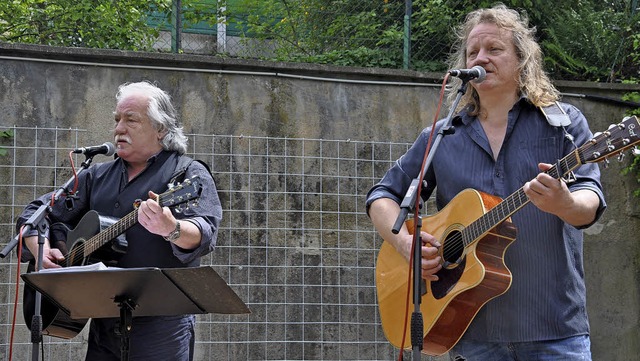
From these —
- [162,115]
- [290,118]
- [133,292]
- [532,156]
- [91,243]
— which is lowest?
[133,292]

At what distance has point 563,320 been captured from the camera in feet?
11.8

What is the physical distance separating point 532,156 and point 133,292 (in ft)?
5.62

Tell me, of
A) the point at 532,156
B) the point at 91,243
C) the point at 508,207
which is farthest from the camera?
the point at 91,243

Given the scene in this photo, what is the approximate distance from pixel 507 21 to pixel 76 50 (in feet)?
10.7

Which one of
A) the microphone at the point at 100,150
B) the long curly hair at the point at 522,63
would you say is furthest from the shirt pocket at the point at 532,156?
the microphone at the point at 100,150

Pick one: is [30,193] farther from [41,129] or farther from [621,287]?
[621,287]

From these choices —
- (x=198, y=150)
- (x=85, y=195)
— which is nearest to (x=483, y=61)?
(x=85, y=195)

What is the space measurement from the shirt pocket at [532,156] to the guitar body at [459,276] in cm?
15

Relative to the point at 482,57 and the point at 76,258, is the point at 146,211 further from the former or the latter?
the point at 482,57

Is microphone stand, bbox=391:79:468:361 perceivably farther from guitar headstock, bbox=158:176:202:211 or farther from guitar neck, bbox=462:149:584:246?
guitar headstock, bbox=158:176:202:211

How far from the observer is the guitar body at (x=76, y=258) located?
4.36m

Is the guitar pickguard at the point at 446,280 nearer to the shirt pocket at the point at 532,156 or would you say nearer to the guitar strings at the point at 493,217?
the guitar strings at the point at 493,217

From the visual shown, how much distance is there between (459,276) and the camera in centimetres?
388

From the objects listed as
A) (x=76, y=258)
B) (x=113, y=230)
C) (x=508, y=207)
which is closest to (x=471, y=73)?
(x=508, y=207)
